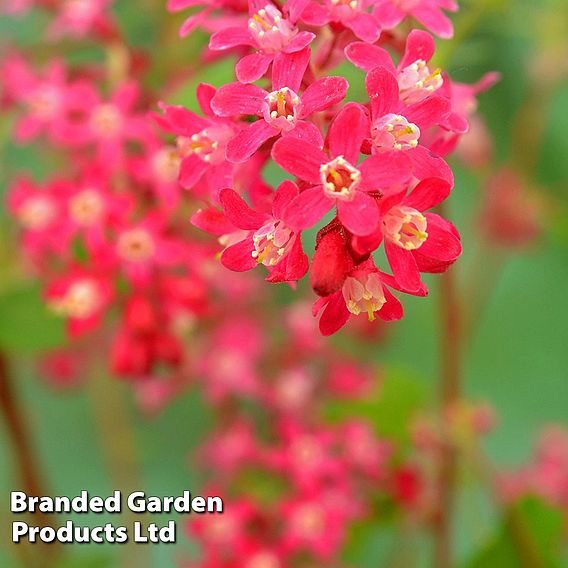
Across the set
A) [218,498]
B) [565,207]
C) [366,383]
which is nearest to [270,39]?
[218,498]

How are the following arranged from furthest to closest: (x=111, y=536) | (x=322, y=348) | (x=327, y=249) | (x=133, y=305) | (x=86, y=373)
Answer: (x=86, y=373)
(x=322, y=348)
(x=111, y=536)
(x=133, y=305)
(x=327, y=249)

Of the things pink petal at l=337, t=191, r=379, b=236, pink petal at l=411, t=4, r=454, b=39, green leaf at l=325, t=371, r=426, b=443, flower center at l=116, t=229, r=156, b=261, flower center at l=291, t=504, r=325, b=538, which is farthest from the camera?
green leaf at l=325, t=371, r=426, b=443

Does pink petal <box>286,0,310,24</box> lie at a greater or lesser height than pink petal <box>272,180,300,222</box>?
greater

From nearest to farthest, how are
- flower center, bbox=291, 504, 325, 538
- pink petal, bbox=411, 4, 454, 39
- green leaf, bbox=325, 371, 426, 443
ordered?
pink petal, bbox=411, 4, 454, 39
flower center, bbox=291, 504, 325, 538
green leaf, bbox=325, 371, 426, 443

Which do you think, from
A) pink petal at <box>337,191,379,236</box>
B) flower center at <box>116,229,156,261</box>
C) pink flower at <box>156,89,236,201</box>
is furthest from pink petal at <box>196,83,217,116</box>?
flower center at <box>116,229,156,261</box>

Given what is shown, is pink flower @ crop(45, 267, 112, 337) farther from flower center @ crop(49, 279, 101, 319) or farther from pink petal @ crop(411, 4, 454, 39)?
pink petal @ crop(411, 4, 454, 39)

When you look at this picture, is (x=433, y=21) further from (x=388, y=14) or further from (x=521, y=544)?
(x=521, y=544)

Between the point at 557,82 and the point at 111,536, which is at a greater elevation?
the point at 557,82

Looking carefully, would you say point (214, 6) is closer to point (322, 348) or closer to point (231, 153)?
point (231, 153)
